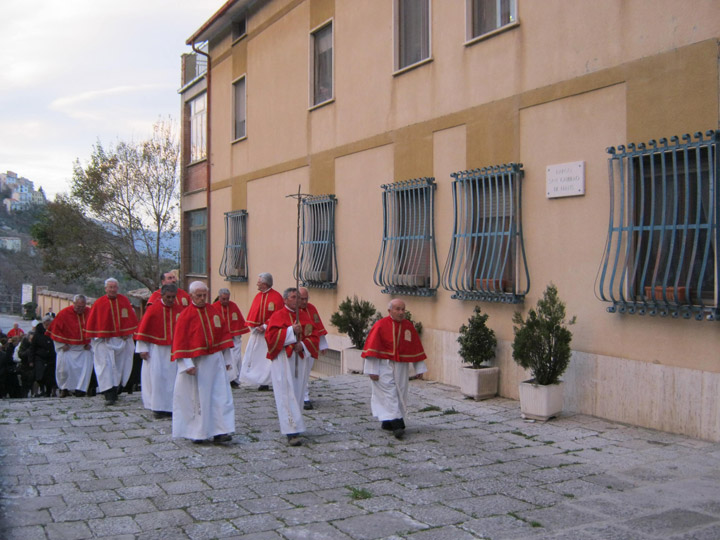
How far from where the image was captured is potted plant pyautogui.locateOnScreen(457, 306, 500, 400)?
31.7 feet

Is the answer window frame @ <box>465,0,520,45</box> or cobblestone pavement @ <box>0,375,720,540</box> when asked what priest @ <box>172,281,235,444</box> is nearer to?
cobblestone pavement @ <box>0,375,720,540</box>

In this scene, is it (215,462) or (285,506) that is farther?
(215,462)

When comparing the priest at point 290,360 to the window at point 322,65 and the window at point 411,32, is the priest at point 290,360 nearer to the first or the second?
the window at point 411,32

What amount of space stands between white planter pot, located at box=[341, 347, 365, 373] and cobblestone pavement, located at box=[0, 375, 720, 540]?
3.43m

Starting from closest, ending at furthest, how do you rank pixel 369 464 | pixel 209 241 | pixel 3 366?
pixel 369 464
pixel 3 366
pixel 209 241

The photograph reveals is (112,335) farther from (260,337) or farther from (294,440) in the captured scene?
(294,440)

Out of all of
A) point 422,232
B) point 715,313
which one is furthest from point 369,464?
point 422,232

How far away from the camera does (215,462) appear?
22.5ft

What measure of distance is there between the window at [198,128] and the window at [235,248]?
3.08 m

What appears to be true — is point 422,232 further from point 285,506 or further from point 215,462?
point 285,506

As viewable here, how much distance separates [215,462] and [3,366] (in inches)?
344

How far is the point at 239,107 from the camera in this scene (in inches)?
754

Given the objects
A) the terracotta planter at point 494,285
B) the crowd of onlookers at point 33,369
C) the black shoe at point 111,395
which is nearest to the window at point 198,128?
the crowd of onlookers at point 33,369

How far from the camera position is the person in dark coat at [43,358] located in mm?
13539
